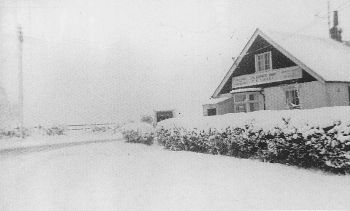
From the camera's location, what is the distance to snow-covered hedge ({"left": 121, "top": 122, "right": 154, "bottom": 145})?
2005 cm

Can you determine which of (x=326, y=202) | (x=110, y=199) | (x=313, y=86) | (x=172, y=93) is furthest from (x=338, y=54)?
(x=172, y=93)

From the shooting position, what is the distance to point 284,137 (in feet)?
31.8

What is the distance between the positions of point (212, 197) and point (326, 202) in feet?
6.98

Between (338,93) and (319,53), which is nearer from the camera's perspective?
(338,93)

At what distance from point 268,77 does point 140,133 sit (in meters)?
8.75

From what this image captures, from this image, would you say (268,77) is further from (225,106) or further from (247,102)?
(225,106)

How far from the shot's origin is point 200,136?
13.9 m

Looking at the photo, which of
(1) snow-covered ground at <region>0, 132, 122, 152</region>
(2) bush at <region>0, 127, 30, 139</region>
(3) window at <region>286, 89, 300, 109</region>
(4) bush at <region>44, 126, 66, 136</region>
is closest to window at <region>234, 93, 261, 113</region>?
(3) window at <region>286, 89, 300, 109</region>

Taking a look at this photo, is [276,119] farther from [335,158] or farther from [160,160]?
[160,160]

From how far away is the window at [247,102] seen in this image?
22.7 meters

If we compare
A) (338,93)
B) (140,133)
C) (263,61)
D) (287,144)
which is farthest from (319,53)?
(287,144)

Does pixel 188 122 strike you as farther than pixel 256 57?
No

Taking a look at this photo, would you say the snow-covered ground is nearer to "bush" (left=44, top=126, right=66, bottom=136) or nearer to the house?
"bush" (left=44, top=126, right=66, bottom=136)

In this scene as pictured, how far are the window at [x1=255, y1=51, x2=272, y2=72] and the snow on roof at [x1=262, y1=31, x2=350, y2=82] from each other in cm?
127
